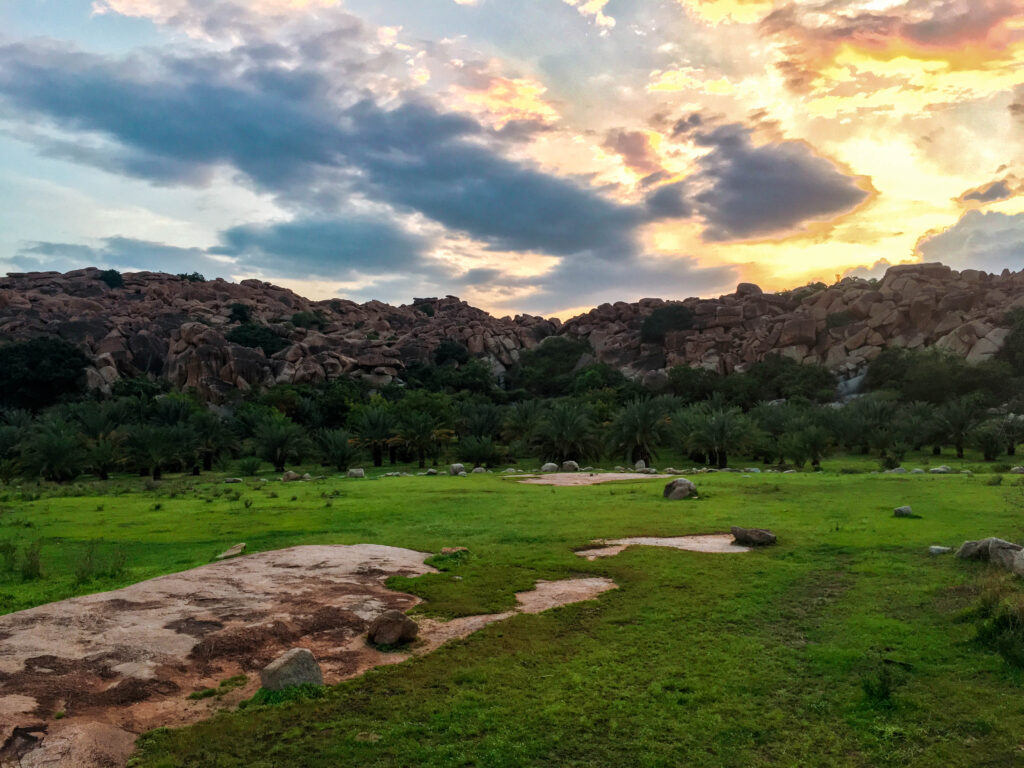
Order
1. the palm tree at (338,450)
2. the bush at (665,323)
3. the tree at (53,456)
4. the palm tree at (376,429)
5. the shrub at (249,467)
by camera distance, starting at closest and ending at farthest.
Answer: the tree at (53,456), the shrub at (249,467), the palm tree at (338,450), the palm tree at (376,429), the bush at (665,323)

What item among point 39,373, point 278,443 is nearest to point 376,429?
point 278,443

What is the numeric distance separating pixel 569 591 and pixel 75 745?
575cm

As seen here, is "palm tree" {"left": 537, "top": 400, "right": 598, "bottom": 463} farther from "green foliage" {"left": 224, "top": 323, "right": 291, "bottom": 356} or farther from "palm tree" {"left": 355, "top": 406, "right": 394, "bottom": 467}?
→ "green foliage" {"left": 224, "top": 323, "right": 291, "bottom": 356}

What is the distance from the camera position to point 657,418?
36.0 meters

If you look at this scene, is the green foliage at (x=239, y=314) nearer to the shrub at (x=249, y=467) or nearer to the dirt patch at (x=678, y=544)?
the shrub at (x=249, y=467)

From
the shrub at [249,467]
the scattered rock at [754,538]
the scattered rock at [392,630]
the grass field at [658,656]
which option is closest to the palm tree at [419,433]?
the shrub at [249,467]

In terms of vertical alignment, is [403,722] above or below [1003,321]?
below

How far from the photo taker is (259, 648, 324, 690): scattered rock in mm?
5820

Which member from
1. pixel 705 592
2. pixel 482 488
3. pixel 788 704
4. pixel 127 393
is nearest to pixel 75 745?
pixel 788 704

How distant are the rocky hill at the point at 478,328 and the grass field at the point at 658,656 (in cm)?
6345

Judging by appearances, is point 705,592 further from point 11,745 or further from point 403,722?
point 11,745

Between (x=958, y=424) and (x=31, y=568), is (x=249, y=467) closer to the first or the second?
(x=31, y=568)

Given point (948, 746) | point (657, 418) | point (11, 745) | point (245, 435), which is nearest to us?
point (11, 745)

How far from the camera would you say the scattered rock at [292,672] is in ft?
19.1
